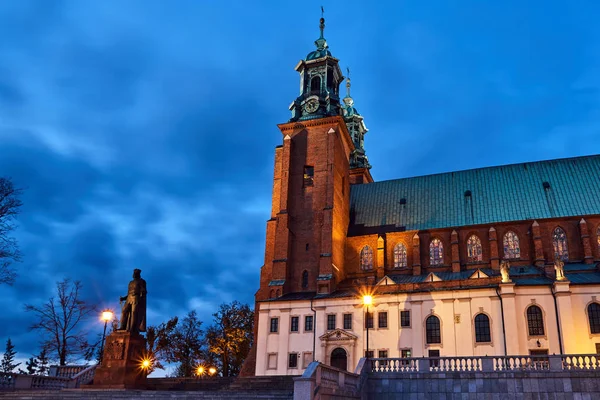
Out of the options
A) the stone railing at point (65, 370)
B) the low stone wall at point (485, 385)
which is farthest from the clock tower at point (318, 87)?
the low stone wall at point (485, 385)

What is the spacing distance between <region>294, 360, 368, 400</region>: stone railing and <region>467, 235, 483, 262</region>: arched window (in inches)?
1078

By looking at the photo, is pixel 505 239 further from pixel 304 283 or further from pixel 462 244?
pixel 304 283

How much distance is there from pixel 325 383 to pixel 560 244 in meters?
33.1

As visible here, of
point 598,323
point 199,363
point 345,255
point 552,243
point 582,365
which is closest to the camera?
point 582,365

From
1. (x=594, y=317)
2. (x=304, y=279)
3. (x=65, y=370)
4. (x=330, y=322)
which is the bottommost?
(x=65, y=370)

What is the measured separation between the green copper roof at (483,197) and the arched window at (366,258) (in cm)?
234

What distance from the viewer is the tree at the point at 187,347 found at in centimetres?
6088

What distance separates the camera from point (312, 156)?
2115 inches

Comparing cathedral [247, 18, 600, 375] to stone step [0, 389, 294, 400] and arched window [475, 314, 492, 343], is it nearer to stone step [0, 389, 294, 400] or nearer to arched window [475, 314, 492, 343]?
arched window [475, 314, 492, 343]

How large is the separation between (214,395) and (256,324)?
23.8 m

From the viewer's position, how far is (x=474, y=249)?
48.8 m

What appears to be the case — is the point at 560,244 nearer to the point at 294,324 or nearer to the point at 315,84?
the point at 294,324

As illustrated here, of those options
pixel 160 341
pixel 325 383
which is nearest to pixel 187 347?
pixel 160 341

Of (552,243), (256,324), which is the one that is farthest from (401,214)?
(256,324)
